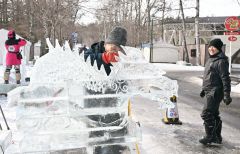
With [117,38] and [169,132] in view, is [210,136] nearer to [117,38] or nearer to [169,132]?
[169,132]

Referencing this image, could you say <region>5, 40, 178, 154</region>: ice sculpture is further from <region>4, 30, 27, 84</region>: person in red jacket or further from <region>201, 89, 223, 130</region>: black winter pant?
<region>4, 30, 27, 84</region>: person in red jacket

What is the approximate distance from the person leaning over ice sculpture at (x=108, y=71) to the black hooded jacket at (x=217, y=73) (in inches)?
85.8

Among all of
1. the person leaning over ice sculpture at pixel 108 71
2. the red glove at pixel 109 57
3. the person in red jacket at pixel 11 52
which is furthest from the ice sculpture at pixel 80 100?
the person in red jacket at pixel 11 52

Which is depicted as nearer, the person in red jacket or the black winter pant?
the black winter pant

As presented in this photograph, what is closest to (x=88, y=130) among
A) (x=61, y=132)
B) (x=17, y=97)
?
(x=61, y=132)

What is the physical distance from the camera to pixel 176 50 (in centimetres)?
3766

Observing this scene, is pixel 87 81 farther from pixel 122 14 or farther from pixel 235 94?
pixel 122 14

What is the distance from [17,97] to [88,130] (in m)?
0.87

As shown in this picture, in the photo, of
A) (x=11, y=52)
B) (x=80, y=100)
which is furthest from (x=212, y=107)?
(x=11, y=52)

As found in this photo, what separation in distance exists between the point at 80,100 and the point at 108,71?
58cm

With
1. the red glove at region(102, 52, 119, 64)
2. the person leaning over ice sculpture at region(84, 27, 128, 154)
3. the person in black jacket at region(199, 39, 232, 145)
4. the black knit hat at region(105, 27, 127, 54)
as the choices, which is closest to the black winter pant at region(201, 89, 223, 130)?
the person in black jacket at region(199, 39, 232, 145)

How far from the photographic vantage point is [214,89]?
568 centimetres

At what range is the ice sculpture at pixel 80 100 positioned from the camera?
11.8 feet

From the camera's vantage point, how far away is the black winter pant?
5672 millimetres
